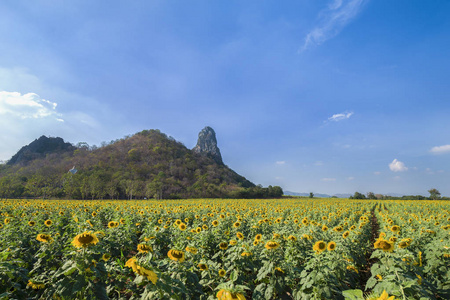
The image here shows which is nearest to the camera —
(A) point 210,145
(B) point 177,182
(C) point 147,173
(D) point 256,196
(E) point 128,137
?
(D) point 256,196

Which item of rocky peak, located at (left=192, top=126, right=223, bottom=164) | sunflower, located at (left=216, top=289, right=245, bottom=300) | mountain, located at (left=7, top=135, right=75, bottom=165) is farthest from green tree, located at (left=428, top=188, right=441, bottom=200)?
mountain, located at (left=7, top=135, right=75, bottom=165)

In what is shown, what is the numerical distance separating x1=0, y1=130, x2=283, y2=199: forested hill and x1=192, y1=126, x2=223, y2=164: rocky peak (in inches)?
1215

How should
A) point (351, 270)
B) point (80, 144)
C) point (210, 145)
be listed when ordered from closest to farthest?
point (351, 270), point (80, 144), point (210, 145)

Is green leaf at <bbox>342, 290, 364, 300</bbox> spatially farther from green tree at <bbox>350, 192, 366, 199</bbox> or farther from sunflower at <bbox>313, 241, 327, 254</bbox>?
green tree at <bbox>350, 192, 366, 199</bbox>

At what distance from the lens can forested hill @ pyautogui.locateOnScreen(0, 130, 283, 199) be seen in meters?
53.8

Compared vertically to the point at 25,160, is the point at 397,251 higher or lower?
lower

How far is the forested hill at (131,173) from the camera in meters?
53.8

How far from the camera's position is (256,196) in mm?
68188

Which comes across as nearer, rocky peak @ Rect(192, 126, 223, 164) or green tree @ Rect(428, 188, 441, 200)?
green tree @ Rect(428, 188, 441, 200)

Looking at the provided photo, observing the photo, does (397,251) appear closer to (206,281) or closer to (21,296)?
(206,281)

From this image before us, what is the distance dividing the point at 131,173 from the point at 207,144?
283 feet

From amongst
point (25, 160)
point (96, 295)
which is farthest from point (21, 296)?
point (25, 160)

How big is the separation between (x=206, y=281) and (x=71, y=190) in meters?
60.1

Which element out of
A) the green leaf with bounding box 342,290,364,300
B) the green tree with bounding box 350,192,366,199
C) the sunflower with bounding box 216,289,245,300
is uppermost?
the green leaf with bounding box 342,290,364,300
